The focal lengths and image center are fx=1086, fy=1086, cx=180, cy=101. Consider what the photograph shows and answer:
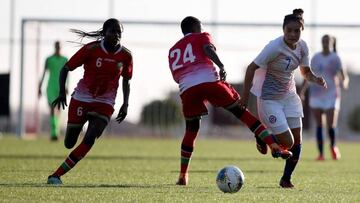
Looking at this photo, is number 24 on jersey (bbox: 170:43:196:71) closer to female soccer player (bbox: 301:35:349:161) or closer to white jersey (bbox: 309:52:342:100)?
female soccer player (bbox: 301:35:349:161)

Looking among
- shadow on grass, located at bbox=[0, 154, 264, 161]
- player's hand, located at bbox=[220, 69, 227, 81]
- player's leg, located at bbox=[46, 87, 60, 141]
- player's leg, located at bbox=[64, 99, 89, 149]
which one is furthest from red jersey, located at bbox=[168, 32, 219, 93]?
→ player's leg, located at bbox=[46, 87, 60, 141]

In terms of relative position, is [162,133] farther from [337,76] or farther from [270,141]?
[270,141]

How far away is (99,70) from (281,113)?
2.05 m

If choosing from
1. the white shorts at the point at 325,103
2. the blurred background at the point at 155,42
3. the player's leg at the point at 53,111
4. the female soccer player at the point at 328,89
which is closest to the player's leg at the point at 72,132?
the female soccer player at the point at 328,89

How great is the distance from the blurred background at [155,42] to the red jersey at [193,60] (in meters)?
17.4

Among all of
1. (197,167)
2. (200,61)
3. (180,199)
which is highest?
(200,61)

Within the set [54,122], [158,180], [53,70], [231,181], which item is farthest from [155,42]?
[231,181]

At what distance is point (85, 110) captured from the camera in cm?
1205

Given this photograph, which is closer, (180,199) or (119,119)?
(180,199)

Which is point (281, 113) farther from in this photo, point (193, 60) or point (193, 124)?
point (193, 60)

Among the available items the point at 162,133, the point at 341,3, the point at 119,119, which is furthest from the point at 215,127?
the point at 119,119

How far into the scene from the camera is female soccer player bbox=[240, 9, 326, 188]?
37.9ft

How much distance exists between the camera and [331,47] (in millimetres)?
19453

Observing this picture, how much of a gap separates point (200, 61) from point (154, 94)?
72.3 feet
